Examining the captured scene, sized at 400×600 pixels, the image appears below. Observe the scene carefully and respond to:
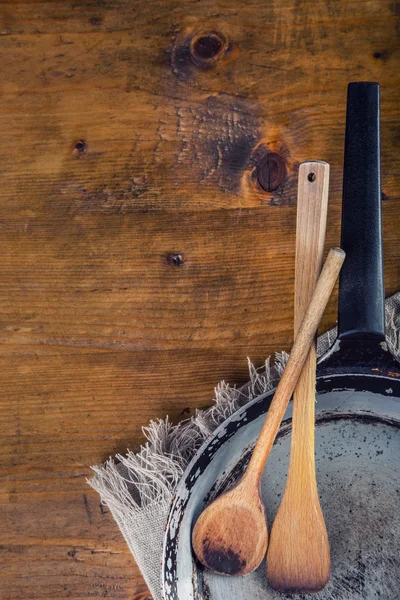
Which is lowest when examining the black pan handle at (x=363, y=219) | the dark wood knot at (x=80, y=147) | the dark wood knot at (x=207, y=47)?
the black pan handle at (x=363, y=219)

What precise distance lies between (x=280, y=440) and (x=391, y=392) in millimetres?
86

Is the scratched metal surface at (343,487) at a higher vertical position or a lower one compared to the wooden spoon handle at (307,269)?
lower

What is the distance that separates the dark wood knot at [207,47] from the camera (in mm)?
509

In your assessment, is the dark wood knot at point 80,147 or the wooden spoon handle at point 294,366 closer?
the wooden spoon handle at point 294,366

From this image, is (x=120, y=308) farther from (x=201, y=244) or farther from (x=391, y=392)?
(x=391, y=392)

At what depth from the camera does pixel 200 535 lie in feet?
1.46

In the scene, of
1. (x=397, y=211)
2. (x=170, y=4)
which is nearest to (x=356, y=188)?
(x=397, y=211)

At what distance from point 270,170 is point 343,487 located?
0.25 m

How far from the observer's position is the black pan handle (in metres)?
0.40

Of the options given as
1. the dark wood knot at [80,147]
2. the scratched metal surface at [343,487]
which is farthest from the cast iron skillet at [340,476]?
the dark wood knot at [80,147]

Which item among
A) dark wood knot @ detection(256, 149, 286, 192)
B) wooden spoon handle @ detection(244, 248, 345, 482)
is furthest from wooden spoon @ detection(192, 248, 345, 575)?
dark wood knot @ detection(256, 149, 286, 192)

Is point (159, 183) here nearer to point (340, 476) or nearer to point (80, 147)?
point (80, 147)

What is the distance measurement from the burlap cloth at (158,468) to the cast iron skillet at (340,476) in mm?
32

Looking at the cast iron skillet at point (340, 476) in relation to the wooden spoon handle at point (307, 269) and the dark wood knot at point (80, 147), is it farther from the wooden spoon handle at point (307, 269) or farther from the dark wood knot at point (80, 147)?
the dark wood knot at point (80, 147)
